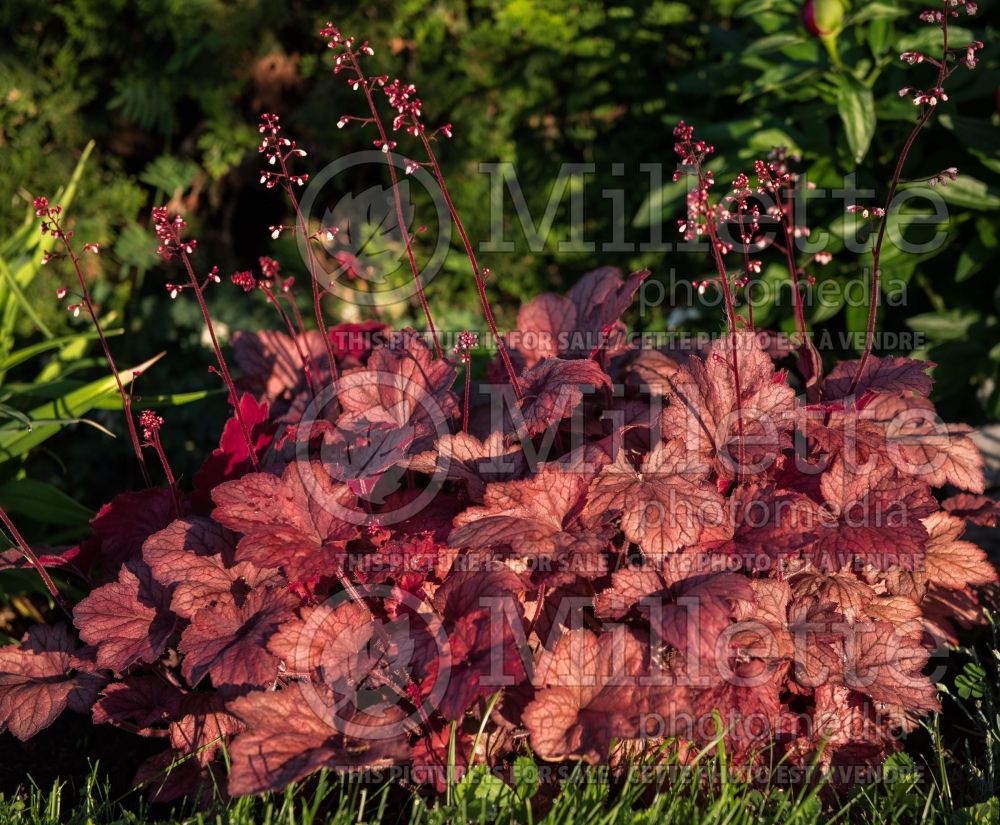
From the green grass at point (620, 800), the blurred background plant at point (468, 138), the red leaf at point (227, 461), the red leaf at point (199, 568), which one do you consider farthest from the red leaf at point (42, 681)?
the blurred background plant at point (468, 138)

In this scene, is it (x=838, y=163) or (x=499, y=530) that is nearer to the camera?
(x=499, y=530)

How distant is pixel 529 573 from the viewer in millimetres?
1964

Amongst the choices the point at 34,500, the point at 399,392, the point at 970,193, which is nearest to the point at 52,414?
the point at 34,500

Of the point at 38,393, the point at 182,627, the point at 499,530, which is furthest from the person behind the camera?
the point at 38,393

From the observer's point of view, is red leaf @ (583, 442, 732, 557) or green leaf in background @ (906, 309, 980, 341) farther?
green leaf in background @ (906, 309, 980, 341)

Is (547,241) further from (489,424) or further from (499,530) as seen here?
(499,530)

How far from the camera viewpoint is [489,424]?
2.22m

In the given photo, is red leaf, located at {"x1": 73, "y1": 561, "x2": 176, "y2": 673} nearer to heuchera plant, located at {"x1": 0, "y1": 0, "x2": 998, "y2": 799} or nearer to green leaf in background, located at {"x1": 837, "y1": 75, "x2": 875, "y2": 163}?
heuchera plant, located at {"x1": 0, "y1": 0, "x2": 998, "y2": 799}

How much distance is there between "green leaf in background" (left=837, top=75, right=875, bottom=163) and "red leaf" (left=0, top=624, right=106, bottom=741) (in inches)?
99.5

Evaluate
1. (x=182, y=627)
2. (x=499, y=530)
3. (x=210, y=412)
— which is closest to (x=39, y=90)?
(x=210, y=412)

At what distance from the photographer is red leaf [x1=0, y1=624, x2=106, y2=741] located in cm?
197

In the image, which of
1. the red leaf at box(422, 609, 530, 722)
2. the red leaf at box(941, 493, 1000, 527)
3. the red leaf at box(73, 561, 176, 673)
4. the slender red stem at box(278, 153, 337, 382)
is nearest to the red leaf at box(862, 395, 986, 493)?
the red leaf at box(941, 493, 1000, 527)

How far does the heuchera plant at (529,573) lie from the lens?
1.80m

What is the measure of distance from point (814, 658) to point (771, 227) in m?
2.44
